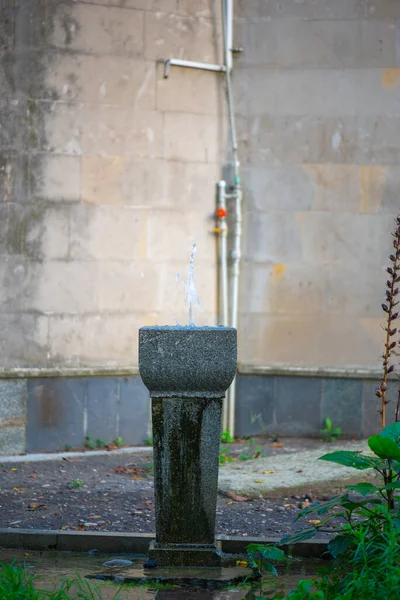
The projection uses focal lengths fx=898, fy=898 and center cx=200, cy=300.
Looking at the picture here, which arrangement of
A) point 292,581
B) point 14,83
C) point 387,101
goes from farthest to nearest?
point 387,101
point 14,83
point 292,581

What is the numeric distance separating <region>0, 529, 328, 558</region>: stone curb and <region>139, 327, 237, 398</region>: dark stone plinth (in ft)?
3.58

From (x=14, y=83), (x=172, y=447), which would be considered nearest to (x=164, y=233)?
(x=14, y=83)

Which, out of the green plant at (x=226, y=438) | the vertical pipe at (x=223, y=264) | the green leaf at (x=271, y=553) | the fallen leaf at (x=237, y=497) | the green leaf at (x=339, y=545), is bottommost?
the fallen leaf at (x=237, y=497)

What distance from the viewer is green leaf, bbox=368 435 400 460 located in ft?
14.0

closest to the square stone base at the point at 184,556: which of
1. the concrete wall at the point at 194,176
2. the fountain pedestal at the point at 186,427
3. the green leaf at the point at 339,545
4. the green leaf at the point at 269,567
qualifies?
the fountain pedestal at the point at 186,427

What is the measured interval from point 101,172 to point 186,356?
461 centimetres

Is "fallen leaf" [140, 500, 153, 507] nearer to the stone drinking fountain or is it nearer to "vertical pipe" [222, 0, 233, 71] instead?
the stone drinking fountain

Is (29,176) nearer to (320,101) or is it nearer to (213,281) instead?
(213,281)

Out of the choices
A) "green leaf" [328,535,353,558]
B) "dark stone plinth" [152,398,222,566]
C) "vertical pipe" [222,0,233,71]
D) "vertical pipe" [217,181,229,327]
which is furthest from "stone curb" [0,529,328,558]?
"vertical pipe" [222,0,233,71]

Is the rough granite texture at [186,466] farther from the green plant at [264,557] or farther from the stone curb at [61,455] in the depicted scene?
the stone curb at [61,455]

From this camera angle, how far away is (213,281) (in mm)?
9281

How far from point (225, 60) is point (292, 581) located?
6.13m

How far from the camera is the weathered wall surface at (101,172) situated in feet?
28.0

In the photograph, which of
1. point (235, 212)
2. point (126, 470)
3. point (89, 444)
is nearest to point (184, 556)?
point (126, 470)
